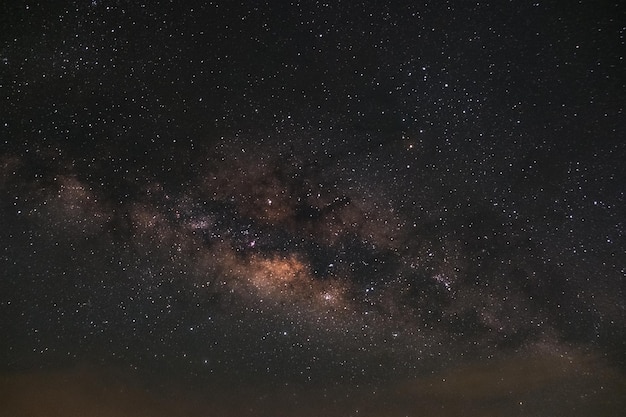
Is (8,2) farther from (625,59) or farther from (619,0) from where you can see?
(625,59)

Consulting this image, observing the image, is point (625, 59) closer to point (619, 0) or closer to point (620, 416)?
point (619, 0)

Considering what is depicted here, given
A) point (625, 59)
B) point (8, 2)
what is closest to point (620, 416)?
point (625, 59)

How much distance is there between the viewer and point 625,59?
6363 millimetres

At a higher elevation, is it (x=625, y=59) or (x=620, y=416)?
(x=625, y=59)

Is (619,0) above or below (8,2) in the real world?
above

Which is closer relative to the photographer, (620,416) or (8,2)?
(8,2)

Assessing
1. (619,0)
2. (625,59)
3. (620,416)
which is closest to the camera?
(619,0)

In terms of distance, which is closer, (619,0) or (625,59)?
(619,0)

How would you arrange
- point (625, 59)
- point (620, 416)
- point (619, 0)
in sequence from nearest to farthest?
point (619, 0)
point (625, 59)
point (620, 416)

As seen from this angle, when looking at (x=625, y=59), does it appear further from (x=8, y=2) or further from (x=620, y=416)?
(x=620, y=416)

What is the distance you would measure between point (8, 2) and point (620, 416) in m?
26.9

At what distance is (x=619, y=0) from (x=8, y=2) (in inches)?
308

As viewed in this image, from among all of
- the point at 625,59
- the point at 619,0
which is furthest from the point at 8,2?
the point at 625,59

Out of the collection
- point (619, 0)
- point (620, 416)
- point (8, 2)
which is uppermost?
point (619, 0)
